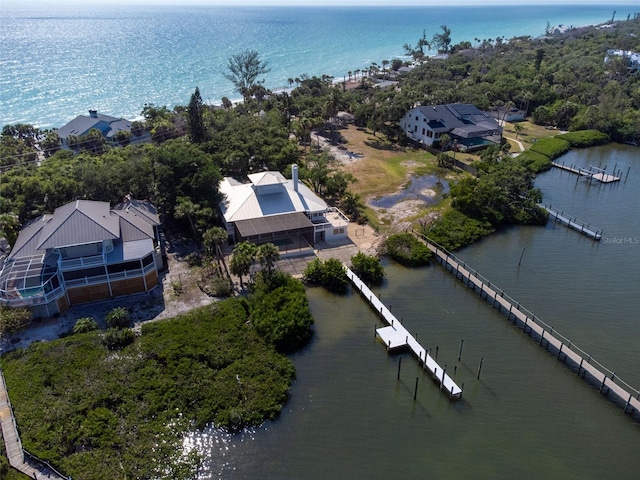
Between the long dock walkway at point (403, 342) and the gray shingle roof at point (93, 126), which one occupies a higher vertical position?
the gray shingle roof at point (93, 126)

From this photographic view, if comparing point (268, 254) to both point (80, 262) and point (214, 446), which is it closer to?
point (80, 262)

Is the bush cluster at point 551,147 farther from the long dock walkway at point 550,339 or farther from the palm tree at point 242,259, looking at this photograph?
the palm tree at point 242,259

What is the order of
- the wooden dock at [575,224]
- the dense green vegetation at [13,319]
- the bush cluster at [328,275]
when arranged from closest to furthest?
the dense green vegetation at [13,319], the bush cluster at [328,275], the wooden dock at [575,224]

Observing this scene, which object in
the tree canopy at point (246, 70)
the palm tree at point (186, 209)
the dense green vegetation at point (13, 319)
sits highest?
the tree canopy at point (246, 70)

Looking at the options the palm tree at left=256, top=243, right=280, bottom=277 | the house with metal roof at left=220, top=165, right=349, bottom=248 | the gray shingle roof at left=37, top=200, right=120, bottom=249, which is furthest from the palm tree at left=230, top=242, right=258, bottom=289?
the gray shingle roof at left=37, top=200, right=120, bottom=249

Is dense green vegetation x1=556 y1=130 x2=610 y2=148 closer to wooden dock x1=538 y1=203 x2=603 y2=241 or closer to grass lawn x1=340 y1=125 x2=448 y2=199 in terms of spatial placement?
grass lawn x1=340 y1=125 x2=448 y2=199

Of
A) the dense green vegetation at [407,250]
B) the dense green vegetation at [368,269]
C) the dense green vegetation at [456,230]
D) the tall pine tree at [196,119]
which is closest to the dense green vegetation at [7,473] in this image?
the dense green vegetation at [368,269]

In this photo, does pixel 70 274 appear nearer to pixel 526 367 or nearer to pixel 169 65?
pixel 526 367

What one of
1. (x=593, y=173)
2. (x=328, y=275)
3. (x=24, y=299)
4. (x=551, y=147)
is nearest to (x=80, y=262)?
(x=24, y=299)
